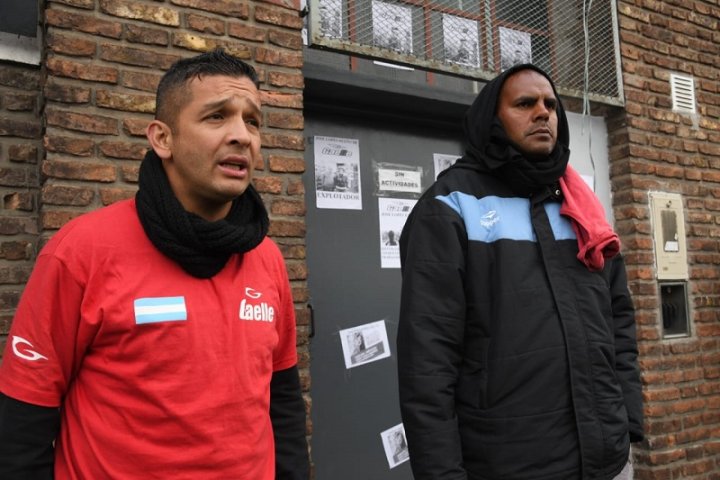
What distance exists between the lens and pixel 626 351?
2.25 meters

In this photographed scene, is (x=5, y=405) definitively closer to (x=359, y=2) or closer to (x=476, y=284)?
(x=476, y=284)

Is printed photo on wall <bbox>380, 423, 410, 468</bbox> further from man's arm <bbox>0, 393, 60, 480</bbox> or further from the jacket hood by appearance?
man's arm <bbox>0, 393, 60, 480</bbox>

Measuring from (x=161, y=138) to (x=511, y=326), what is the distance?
1163 millimetres

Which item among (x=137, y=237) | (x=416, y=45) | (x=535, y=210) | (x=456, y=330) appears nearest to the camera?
(x=137, y=237)

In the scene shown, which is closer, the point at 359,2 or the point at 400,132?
the point at 359,2

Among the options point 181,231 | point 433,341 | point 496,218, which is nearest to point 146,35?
point 181,231

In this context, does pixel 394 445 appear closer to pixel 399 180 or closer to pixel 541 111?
pixel 399 180

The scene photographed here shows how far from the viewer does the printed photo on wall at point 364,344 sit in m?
3.26

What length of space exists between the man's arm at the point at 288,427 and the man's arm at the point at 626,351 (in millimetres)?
1133

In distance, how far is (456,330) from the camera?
6.23ft

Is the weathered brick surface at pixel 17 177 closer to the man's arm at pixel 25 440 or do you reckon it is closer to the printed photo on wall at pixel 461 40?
the man's arm at pixel 25 440

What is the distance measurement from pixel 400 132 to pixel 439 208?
1688 millimetres

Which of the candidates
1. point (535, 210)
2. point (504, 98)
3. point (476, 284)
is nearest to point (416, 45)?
point (504, 98)

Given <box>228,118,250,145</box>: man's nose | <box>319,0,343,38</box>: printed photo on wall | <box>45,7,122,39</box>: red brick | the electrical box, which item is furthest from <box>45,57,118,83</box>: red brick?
the electrical box
